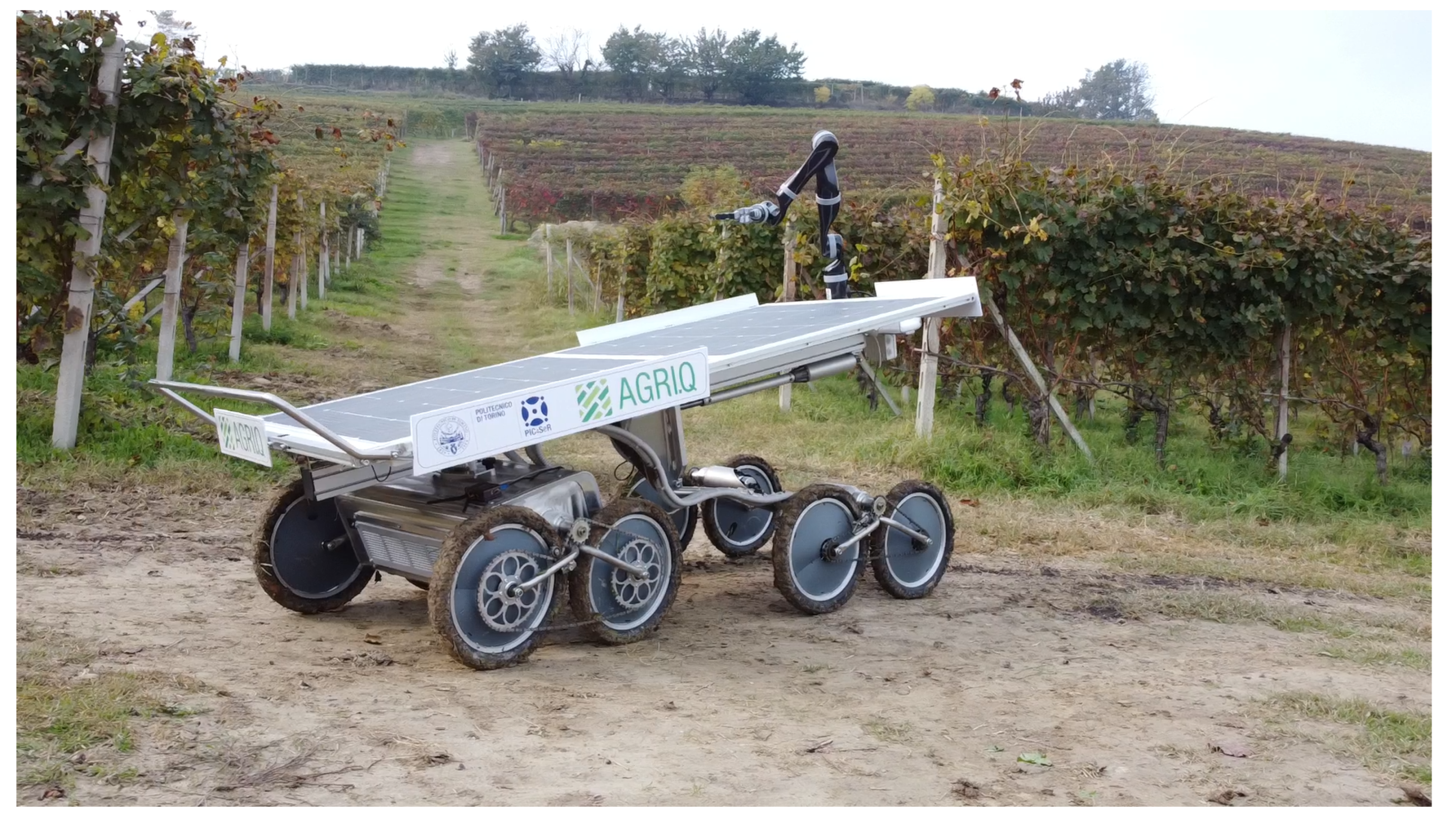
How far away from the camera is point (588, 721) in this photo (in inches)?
176

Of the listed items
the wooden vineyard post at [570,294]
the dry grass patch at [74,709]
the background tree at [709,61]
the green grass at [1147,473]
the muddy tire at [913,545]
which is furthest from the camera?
the background tree at [709,61]

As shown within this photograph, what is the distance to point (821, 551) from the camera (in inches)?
238

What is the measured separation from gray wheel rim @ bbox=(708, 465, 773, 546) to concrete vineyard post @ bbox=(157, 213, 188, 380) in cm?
608

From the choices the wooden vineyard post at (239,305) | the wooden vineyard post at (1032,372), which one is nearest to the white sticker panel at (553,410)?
the wooden vineyard post at (1032,372)

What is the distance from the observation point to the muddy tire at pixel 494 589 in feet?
15.8

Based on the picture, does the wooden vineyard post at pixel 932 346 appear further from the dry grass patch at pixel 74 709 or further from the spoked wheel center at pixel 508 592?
the dry grass patch at pixel 74 709

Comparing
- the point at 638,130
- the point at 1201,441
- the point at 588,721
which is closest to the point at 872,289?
the point at 1201,441

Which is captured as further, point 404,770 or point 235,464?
point 235,464

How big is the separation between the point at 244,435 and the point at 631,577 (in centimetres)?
170

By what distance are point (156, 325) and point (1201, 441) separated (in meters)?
12.8

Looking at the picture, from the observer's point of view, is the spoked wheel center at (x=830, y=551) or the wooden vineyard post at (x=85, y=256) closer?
the spoked wheel center at (x=830, y=551)

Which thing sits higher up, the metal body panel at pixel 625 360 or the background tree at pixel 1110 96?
the background tree at pixel 1110 96

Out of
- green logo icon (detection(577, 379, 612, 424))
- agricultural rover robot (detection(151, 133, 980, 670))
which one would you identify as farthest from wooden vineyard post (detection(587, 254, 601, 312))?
green logo icon (detection(577, 379, 612, 424))

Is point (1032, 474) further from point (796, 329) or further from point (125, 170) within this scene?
point (125, 170)
